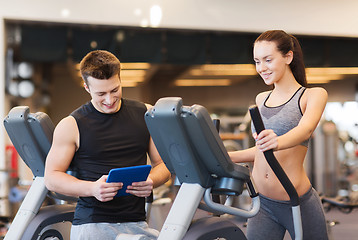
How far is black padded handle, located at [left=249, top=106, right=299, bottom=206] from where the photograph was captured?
5.47ft

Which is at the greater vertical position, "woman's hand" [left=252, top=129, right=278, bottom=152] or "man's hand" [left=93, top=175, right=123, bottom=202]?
"woman's hand" [left=252, top=129, right=278, bottom=152]

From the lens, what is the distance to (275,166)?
1.81 m

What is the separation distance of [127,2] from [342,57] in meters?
3.98

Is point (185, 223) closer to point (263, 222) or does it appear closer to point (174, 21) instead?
point (263, 222)

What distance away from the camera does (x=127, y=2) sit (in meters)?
7.44

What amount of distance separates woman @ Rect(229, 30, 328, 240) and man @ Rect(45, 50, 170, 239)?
45 centimetres

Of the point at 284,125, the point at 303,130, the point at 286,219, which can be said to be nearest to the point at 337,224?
the point at 286,219

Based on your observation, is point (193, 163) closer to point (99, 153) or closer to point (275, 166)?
point (275, 166)

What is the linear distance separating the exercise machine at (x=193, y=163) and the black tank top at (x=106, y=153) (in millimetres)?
333

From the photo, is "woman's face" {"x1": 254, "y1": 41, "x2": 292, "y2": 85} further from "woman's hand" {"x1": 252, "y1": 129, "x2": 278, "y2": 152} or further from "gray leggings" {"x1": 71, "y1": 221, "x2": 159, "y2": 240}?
"gray leggings" {"x1": 71, "y1": 221, "x2": 159, "y2": 240}

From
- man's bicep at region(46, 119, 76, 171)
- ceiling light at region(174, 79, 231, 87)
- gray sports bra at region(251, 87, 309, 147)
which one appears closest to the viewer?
gray sports bra at region(251, 87, 309, 147)

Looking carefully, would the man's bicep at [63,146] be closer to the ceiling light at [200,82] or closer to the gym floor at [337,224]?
the gym floor at [337,224]

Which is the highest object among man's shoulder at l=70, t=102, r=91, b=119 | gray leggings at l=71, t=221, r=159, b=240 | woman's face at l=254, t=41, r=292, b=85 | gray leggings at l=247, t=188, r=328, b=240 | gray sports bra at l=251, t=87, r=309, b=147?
woman's face at l=254, t=41, r=292, b=85

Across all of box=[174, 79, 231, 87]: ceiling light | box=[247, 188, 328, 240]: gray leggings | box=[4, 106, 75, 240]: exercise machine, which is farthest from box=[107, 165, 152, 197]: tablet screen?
box=[174, 79, 231, 87]: ceiling light
